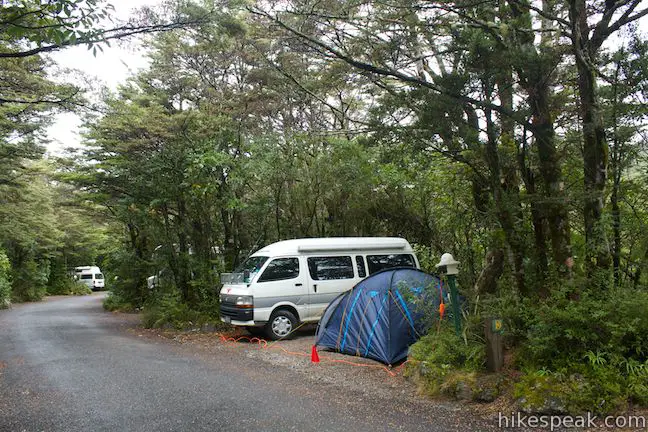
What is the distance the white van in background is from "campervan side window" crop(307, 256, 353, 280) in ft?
126

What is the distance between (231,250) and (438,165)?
6.33m

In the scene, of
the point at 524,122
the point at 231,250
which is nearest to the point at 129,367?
the point at 231,250

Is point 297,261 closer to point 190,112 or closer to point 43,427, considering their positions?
point 190,112

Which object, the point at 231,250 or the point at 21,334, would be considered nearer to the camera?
the point at 21,334

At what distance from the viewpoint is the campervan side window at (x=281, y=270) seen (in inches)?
404

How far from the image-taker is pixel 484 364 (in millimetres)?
5836

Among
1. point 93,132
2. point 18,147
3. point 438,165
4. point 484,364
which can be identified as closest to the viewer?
point 484,364

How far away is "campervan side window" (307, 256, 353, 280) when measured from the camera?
10.7 meters

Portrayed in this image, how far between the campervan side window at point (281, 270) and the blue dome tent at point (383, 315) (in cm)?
179

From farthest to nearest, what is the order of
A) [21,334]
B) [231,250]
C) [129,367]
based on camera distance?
[231,250] < [21,334] < [129,367]

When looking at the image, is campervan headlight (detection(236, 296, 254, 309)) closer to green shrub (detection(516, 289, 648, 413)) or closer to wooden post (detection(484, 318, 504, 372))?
wooden post (detection(484, 318, 504, 372))

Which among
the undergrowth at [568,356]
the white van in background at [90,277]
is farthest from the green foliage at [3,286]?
the undergrowth at [568,356]

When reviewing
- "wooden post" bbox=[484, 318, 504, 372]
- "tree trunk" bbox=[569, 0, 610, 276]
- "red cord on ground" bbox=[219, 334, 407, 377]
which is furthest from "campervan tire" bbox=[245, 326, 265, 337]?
"tree trunk" bbox=[569, 0, 610, 276]

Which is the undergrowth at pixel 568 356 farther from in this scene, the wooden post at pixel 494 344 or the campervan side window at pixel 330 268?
the campervan side window at pixel 330 268
